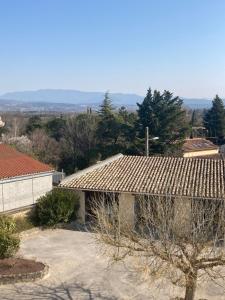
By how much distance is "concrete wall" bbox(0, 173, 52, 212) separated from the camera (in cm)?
Result: 2441

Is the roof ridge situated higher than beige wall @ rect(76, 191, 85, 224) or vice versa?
the roof ridge

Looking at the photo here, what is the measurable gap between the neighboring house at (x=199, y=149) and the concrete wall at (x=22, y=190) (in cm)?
2744

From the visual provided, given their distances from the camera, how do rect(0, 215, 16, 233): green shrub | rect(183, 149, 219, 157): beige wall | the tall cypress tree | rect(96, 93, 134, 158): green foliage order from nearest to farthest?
1. rect(0, 215, 16, 233): green shrub
2. rect(96, 93, 134, 158): green foliage
3. rect(183, 149, 219, 157): beige wall
4. the tall cypress tree

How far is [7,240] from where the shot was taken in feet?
59.8

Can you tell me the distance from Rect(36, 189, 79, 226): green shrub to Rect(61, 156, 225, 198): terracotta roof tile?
958 mm

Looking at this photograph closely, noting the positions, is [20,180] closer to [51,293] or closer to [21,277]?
[21,277]

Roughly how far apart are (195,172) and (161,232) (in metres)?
13.5

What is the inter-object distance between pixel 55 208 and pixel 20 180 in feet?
8.29

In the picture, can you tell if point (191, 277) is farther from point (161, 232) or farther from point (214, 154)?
point (214, 154)

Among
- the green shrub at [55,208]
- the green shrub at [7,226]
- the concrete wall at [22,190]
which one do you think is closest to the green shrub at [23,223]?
the green shrub at [55,208]

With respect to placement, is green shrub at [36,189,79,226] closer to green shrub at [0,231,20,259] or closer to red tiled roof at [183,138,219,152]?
green shrub at [0,231,20,259]

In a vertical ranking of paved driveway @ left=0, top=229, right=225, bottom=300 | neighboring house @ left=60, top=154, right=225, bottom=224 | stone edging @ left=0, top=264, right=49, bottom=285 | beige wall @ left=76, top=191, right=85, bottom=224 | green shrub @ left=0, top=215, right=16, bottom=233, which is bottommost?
paved driveway @ left=0, top=229, right=225, bottom=300

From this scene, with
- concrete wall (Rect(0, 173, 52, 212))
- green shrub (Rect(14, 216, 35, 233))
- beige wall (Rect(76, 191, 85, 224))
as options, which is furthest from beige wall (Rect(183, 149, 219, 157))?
green shrub (Rect(14, 216, 35, 233))

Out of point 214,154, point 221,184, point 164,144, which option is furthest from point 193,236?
point 214,154
